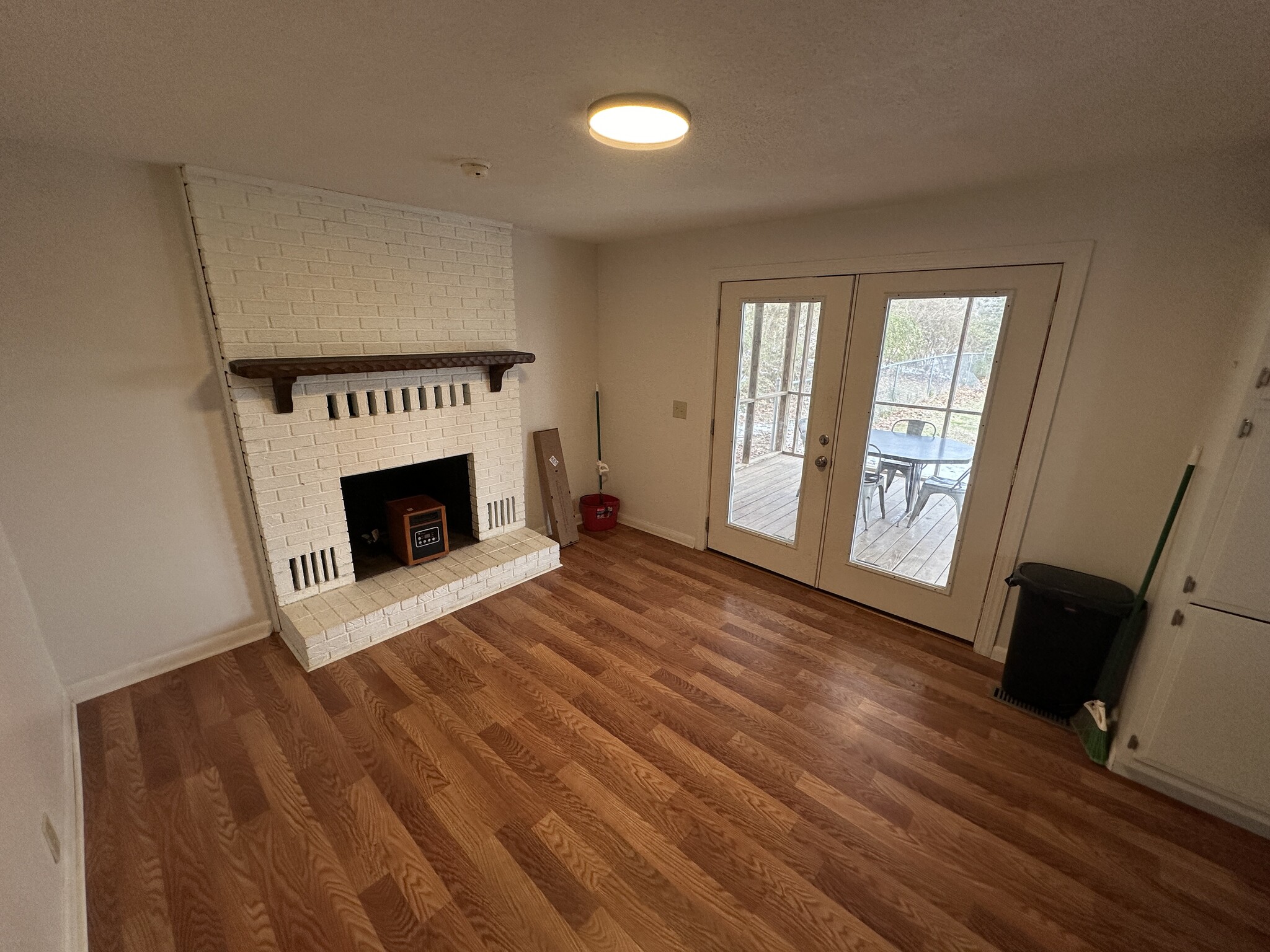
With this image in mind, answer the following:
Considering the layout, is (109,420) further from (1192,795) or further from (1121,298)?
(1192,795)

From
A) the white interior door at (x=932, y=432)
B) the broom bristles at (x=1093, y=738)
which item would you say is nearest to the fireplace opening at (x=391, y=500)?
the white interior door at (x=932, y=432)

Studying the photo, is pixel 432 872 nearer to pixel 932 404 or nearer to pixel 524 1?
pixel 524 1

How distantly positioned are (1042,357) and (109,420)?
13.5 feet

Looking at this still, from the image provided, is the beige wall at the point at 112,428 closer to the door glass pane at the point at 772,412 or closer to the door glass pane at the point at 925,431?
the door glass pane at the point at 772,412

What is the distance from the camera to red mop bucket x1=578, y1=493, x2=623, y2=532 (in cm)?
421

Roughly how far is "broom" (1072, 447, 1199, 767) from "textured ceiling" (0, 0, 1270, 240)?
132cm

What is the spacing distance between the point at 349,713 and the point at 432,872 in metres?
0.91

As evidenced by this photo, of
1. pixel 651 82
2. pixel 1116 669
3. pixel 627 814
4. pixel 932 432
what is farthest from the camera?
pixel 932 432

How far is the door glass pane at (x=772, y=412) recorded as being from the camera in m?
3.06

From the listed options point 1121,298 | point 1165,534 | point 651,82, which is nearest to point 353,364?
point 651,82

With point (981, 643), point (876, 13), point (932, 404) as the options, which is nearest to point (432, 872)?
point (876, 13)

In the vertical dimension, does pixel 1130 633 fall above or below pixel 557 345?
below

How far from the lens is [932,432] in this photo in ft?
8.75

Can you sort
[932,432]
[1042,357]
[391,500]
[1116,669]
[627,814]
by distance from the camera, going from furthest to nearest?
[391,500] < [932,432] < [1042,357] < [1116,669] < [627,814]
